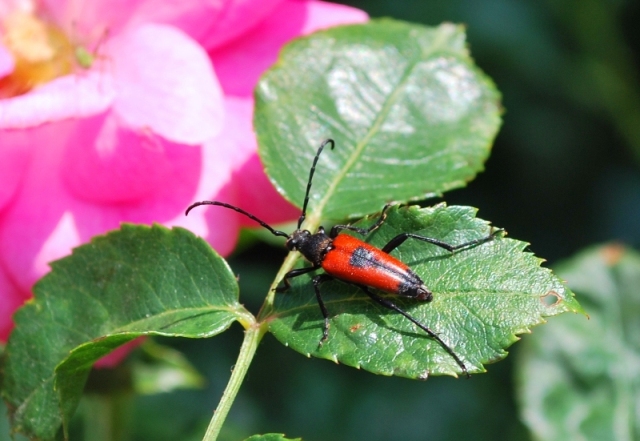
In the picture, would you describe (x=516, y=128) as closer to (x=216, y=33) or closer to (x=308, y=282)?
(x=216, y=33)

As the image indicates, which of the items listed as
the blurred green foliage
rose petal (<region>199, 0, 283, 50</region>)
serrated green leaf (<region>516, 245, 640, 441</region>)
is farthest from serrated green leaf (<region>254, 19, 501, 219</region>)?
the blurred green foliage

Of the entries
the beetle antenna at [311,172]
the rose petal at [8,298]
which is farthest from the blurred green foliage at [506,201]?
the beetle antenna at [311,172]

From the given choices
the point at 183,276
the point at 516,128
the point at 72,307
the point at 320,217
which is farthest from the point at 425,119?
the point at 516,128

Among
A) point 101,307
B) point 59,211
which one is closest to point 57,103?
point 59,211

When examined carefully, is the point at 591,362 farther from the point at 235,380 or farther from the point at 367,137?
the point at 235,380

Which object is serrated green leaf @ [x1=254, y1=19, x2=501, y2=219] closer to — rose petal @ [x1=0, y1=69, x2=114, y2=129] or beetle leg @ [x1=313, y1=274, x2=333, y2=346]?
beetle leg @ [x1=313, y1=274, x2=333, y2=346]

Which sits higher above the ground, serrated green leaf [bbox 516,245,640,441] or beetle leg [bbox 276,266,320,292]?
beetle leg [bbox 276,266,320,292]
